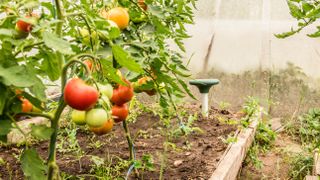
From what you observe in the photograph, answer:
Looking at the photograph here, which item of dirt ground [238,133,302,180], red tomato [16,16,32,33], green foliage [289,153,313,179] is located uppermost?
red tomato [16,16,32,33]

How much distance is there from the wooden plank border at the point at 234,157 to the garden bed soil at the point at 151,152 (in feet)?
0.14

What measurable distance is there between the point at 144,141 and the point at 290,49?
1.86 metres

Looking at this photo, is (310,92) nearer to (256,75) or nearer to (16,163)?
(256,75)

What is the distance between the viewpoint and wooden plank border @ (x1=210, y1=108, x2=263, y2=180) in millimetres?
2297

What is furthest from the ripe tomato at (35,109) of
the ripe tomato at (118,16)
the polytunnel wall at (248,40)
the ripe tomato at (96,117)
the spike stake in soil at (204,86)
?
the polytunnel wall at (248,40)

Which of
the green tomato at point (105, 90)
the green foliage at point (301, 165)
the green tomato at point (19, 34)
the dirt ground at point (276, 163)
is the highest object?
the green tomato at point (19, 34)

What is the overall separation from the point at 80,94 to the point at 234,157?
5.22 feet

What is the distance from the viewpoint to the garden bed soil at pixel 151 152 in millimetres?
2301

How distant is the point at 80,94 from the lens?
111 centimetres

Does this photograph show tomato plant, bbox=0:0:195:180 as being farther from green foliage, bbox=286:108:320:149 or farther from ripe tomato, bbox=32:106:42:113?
green foliage, bbox=286:108:320:149

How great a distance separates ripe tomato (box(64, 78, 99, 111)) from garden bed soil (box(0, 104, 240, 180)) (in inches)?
40.6

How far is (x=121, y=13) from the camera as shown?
5.00 ft

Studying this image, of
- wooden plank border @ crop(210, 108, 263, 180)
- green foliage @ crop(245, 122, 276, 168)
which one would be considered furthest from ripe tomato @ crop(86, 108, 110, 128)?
green foliage @ crop(245, 122, 276, 168)

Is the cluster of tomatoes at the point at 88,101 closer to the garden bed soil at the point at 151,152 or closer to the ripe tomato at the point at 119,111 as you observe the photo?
the ripe tomato at the point at 119,111
